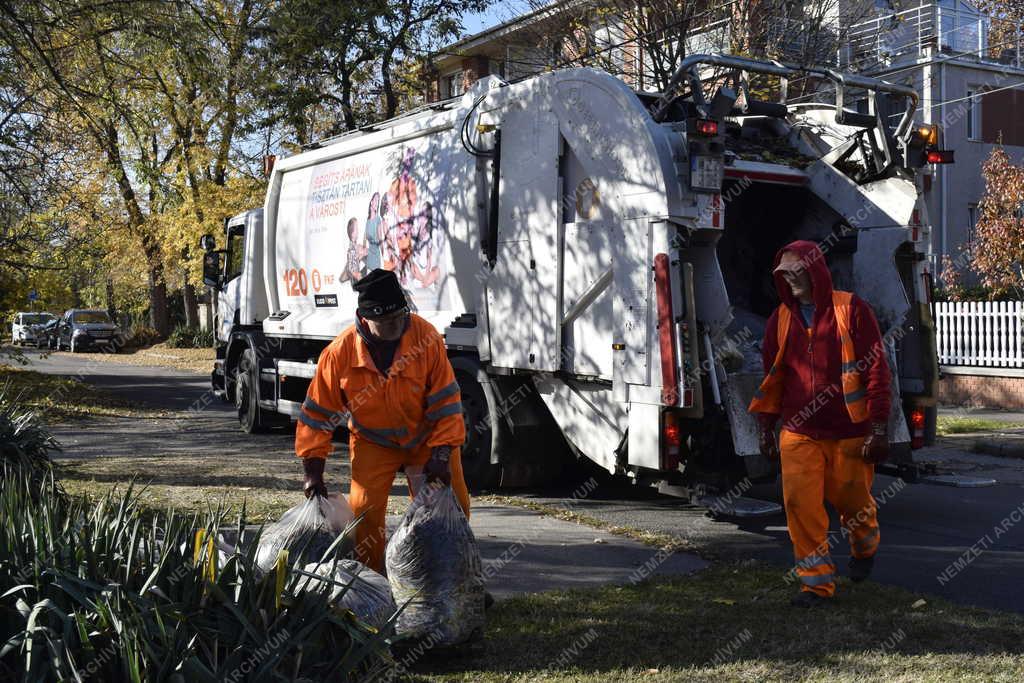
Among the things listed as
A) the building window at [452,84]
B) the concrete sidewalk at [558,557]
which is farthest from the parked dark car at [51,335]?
the concrete sidewalk at [558,557]

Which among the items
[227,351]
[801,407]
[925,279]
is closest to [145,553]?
[801,407]

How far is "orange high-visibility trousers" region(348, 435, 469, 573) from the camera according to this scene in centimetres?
483

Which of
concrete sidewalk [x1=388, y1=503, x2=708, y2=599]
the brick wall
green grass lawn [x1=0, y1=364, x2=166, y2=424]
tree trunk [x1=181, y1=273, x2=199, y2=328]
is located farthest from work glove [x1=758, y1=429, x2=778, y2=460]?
tree trunk [x1=181, y1=273, x2=199, y2=328]

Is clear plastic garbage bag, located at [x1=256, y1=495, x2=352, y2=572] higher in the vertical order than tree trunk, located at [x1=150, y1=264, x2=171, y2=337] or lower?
lower

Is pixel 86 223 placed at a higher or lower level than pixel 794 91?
lower

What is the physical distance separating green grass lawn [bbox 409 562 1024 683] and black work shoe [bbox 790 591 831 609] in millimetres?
49

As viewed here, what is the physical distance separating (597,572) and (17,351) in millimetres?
12194

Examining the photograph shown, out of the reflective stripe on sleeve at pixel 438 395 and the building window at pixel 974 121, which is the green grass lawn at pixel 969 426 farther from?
the building window at pixel 974 121

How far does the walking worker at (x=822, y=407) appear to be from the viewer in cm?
519

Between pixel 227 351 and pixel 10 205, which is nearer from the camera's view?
pixel 10 205

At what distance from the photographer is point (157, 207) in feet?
95.6

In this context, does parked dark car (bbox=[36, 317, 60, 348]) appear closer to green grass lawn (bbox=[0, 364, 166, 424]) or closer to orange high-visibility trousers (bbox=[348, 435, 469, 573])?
green grass lawn (bbox=[0, 364, 166, 424])

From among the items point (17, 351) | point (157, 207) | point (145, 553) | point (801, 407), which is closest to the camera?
point (145, 553)

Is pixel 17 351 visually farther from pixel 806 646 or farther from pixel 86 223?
pixel 806 646
